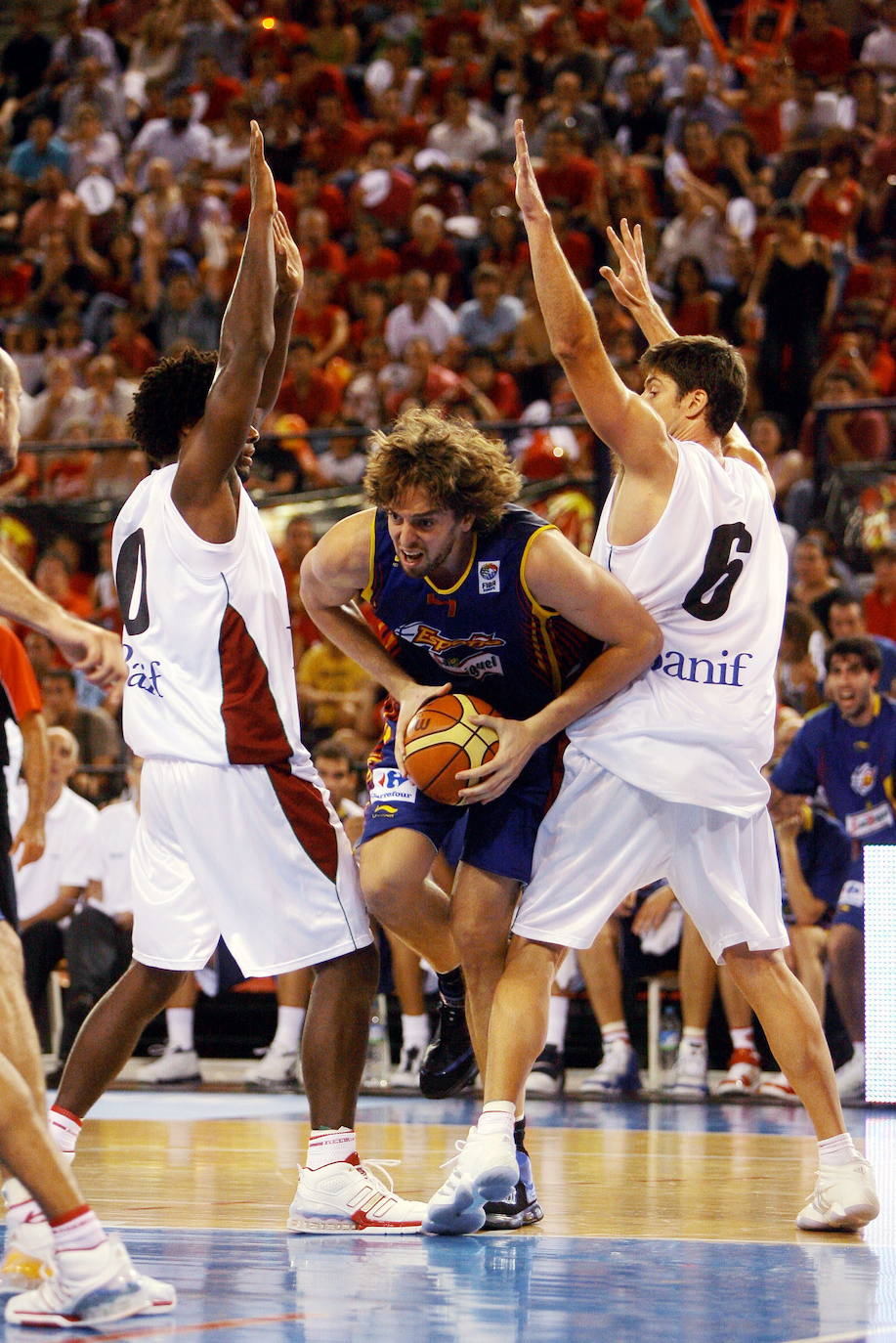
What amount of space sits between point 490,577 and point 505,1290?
1.77 m

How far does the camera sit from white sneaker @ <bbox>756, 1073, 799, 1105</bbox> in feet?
28.2

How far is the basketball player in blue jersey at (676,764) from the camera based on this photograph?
464 centimetres

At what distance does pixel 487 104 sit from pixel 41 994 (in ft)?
31.4

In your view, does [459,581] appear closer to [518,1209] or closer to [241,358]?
[241,358]

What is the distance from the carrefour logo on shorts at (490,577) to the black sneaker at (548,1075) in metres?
4.60

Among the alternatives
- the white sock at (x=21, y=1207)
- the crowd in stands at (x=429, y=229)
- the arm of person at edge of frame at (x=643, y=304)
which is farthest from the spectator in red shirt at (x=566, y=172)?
the white sock at (x=21, y=1207)

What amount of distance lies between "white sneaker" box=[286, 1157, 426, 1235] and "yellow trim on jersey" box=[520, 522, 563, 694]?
1.41 metres

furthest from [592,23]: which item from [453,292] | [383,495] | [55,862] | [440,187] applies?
[383,495]

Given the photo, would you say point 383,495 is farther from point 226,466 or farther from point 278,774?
point 278,774

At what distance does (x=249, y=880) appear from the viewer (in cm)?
469

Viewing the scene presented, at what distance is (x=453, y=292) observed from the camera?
14.6 m

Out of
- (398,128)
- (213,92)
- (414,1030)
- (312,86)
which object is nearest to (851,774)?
(414,1030)

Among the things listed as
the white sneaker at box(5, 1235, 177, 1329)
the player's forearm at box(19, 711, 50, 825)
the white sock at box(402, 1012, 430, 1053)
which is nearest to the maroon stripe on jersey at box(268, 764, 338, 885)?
the white sneaker at box(5, 1235, 177, 1329)

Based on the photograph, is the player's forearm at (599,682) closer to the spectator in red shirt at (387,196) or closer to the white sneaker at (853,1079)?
the white sneaker at (853,1079)
